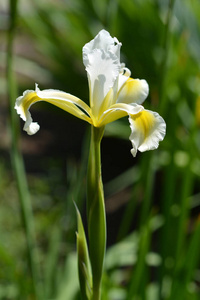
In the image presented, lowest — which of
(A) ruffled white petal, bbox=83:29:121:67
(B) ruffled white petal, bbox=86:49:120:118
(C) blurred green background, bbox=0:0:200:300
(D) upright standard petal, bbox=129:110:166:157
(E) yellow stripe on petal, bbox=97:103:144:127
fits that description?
(C) blurred green background, bbox=0:0:200:300

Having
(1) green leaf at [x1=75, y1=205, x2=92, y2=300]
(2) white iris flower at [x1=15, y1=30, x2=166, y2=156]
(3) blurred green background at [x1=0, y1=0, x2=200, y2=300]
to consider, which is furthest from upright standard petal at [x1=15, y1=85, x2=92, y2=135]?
(3) blurred green background at [x1=0, y1=0, x2=200, y2=300]

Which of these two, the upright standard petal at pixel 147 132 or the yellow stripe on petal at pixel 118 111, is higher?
the yellow stripe on petal at pixel 118 111

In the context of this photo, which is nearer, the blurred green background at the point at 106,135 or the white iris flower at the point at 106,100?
the white iris flower at the point at 106,100

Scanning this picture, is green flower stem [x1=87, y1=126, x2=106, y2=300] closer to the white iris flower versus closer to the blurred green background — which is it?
the white iris flower

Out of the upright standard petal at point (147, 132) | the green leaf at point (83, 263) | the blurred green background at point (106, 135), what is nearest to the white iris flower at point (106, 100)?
the upright standard petal at point (147, 132)

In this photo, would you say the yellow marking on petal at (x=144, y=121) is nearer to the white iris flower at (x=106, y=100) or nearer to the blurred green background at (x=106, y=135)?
the white iris flower at (x=106, y=100)

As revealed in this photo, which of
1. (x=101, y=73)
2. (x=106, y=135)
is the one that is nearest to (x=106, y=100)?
(x=101, y=73)

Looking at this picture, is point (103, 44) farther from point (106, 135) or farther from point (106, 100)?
point (106, 135)
